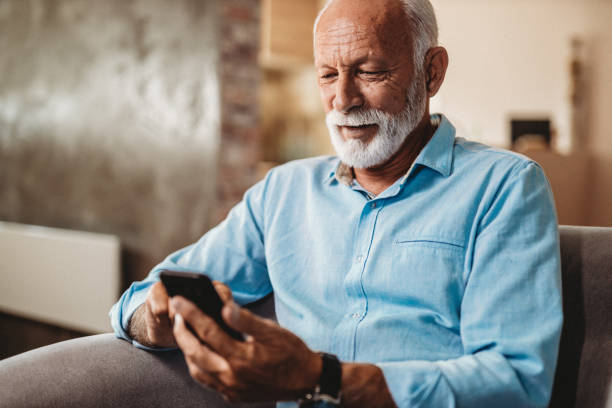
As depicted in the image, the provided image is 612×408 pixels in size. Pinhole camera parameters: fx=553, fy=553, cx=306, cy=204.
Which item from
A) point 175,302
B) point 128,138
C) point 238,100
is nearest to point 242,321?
point 175,302

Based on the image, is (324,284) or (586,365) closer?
(586,365)

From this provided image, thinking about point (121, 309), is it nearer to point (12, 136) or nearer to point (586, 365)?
point (586, 365)

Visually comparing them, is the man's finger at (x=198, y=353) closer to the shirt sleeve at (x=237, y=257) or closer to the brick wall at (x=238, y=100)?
the shirt sleeve at (x=237, y=257)

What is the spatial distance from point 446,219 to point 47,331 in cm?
249

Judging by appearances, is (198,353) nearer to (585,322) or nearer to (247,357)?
(247,357)

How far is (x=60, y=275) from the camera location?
2.65 m

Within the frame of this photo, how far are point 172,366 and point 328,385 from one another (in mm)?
412

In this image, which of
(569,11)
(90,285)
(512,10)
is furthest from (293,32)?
(90,285)

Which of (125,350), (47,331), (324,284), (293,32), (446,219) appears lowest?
(47,331)

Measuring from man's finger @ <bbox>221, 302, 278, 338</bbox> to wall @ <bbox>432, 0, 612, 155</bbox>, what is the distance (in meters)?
3.57

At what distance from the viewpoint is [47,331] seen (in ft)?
9.34

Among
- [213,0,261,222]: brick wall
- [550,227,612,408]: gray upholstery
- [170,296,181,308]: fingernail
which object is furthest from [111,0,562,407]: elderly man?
[213,0,261,222]: brick wall

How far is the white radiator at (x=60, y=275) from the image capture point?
2486mm

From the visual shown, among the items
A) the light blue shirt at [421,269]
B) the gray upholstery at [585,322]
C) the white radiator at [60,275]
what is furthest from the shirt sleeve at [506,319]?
the white radiator at [60,275]
